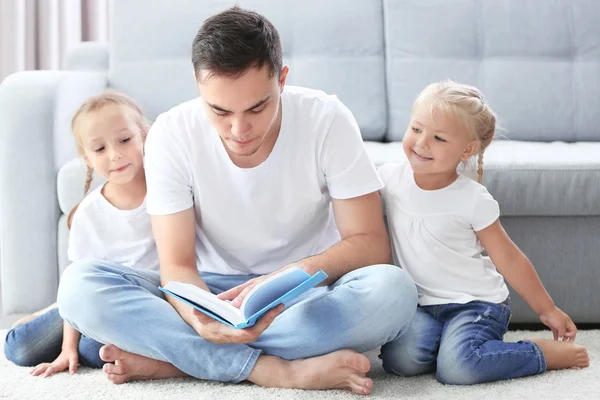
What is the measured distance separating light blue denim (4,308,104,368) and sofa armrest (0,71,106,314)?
0.38 m

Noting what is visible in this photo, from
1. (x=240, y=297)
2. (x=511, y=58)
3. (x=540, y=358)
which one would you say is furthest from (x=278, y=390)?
(x=511, y=58)

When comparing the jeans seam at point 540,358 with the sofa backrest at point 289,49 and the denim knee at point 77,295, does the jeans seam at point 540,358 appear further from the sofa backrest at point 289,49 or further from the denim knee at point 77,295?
the sofa backrest at point 289,49

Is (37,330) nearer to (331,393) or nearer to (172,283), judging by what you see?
(172,283)

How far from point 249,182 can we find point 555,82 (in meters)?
1.38

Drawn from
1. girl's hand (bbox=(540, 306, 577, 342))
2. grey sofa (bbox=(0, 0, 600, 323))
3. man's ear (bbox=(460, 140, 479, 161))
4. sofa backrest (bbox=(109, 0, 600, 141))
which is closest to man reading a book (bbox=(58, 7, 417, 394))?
man's ear (bbox=(460, 140, 479, 161))

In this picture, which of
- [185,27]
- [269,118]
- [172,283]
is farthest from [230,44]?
[185,27]

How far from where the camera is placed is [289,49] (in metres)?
2.72

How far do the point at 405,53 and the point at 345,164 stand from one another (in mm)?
1099

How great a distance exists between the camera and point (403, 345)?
1700 mm

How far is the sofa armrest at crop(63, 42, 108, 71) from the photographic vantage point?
2.80 meters

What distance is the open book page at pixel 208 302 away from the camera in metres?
1.43

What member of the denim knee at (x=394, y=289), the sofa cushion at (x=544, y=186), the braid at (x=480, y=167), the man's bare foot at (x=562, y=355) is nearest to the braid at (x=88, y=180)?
the sofa cushion at (x=544, y=186)

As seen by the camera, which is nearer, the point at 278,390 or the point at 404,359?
the point at 278,390

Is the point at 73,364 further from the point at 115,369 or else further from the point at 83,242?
the point at 83,242
